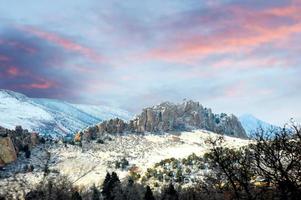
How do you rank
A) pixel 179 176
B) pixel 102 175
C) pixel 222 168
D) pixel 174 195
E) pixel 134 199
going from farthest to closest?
pixel 102 175 < pixel 179 176 < pixel 134 199 < pixel 174 195 < pixel 222 168

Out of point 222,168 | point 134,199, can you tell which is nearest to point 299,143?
point 222,168

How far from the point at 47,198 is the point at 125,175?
95543 mm

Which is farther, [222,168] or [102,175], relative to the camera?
[102,175]

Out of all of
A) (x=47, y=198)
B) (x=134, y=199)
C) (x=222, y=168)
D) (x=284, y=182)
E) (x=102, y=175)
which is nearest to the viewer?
(x=284, y=182)

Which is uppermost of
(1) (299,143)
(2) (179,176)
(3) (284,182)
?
(2) (179,176)

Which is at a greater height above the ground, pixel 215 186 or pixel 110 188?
pixel 110 188

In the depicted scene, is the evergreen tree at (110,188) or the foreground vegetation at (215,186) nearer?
the foreground vegetation at (215,186)

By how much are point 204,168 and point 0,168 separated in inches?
3169

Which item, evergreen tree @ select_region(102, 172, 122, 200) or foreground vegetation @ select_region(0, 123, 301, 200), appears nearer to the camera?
foreground vegetation @ select_region(0, 123, 301, 200)

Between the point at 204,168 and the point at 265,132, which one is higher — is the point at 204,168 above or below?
above

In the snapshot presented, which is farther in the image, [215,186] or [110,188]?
[110,188]

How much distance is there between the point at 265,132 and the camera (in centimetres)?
5816

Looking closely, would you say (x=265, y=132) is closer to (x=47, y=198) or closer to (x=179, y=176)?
(x=47, y=198)

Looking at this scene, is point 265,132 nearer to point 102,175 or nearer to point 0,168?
point 102,175
